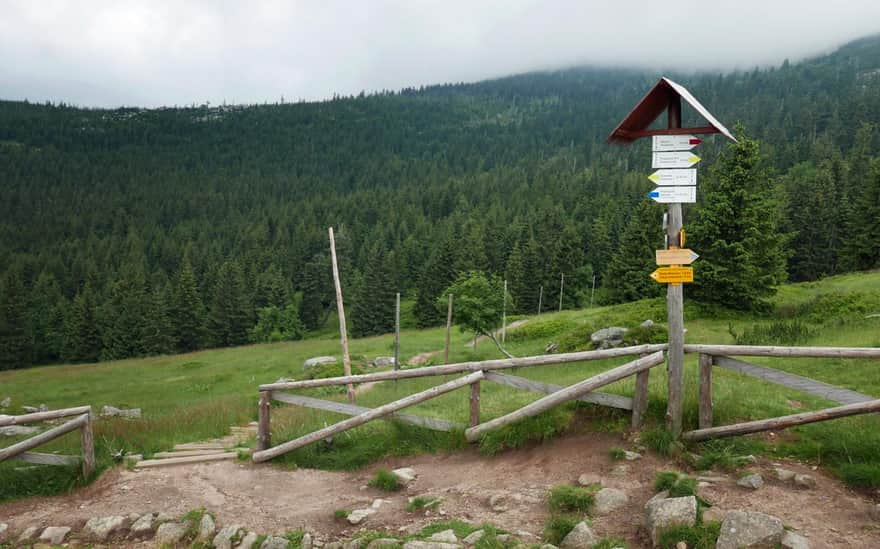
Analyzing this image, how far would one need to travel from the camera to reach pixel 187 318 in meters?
77.0

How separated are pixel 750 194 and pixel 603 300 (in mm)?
26180

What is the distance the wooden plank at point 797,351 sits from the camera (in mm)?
6648

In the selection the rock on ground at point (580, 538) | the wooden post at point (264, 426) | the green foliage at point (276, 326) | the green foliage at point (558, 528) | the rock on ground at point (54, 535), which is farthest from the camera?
the green foliage at point (276, 326)

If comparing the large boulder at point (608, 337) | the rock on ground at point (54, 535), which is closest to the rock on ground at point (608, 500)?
the rock on ground at point (54, 535)

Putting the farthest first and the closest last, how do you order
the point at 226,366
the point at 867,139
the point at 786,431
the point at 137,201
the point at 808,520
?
the point at 137,201 → the point at 867,139 → the point at 226,366 → the point at 786,431 → the point at 808,520

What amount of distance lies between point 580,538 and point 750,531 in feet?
5.25

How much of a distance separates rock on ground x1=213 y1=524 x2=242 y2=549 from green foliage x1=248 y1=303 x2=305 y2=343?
70.9 meters

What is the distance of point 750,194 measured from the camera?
25625 mm

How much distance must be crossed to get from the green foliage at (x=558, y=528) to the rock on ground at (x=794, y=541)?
77.0 inches

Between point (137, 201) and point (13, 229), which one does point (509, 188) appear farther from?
point (13, 229)

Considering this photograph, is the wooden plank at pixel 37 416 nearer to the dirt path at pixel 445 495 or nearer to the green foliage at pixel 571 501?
the dirt path at pixel 445 495

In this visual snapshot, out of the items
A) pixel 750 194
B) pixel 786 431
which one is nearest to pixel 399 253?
pixel 750 194

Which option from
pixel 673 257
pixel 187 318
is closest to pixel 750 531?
pixel 673 257

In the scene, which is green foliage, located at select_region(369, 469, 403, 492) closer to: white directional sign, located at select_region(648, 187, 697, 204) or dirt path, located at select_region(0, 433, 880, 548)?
dirt path, located at select_region(0, 433, 880, 548)
